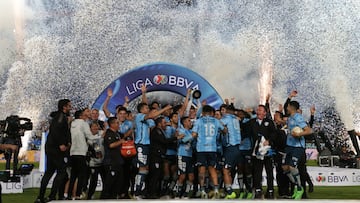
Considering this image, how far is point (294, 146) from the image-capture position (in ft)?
32.5

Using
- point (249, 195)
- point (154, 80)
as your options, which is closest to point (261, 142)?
point (249, 195)

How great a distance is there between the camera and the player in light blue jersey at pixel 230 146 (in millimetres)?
9820

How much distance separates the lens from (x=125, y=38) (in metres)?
52.7

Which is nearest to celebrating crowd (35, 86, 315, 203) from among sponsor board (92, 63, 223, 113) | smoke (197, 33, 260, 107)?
sponsor board (92, 63, 223, 113)

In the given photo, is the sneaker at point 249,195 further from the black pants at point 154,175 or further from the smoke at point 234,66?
the smoke at point 234,66

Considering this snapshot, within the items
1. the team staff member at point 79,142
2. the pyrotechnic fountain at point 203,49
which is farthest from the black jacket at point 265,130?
the pyrotechnic fountain at point 203,49

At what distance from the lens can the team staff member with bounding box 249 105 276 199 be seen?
978cm

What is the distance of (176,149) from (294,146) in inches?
82.9

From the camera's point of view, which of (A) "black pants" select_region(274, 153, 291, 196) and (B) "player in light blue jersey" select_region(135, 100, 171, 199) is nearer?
(B) "player in light blue jersey" select_region(135, 100, 171, 199)

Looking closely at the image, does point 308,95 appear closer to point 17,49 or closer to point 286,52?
point 286,52

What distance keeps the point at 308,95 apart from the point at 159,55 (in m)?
13.2

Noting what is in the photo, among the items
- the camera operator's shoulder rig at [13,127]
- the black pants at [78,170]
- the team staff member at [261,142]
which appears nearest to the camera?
the black pants at [78,170]

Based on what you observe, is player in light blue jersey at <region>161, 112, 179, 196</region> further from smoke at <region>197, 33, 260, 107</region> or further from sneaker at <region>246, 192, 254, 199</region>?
smoke at <region>197, 33, 260, 107</region>

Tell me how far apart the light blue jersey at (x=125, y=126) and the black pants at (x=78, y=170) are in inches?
35.6
